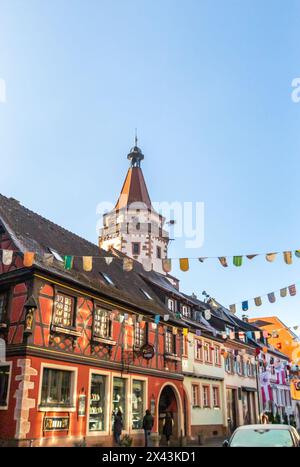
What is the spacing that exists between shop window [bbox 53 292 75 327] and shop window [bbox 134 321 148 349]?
15.9 feet

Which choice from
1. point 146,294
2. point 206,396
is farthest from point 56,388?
point 206,396

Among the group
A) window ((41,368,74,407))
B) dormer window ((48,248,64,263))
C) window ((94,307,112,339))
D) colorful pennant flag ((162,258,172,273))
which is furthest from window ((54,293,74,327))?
colorful pennant flag ((162,258,172,273))

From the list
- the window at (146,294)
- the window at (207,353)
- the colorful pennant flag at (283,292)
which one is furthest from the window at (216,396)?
the colorful pennant flag at (283,292)

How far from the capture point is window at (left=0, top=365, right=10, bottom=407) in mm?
15977

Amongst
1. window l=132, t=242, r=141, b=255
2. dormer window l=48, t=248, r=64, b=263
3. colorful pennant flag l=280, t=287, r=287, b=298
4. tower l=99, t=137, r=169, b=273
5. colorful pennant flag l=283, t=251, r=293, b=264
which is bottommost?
colorful pennant flag l=280, t=287, r=287, b=298

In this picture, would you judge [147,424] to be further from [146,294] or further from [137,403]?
[146,294]

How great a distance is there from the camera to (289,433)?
9.72 meters

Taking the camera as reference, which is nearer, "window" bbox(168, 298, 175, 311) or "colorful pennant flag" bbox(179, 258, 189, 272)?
"colorful pennant flag" bbox(179, 258, 189, 272)

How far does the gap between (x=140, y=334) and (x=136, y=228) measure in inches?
1108

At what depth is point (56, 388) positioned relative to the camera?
1714 centimetres

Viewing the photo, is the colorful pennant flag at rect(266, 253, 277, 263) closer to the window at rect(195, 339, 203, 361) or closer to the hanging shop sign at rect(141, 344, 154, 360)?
the hanging shop sign at rect(141, 344, 154, 360)

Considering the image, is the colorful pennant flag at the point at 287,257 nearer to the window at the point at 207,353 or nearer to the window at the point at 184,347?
the window at the point at 184,347

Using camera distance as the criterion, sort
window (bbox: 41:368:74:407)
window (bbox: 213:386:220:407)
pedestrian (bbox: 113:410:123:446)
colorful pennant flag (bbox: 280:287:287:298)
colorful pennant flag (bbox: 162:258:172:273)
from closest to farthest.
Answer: window (bbox: 41:368:74:407)
colorful pennant flag (bbox: 162:258:172:273)
colorful pennant flag (bbox: 280:287:287:298)
pedestrian (bbox: 113:410:123:446)
window (bbox: 213:386:220:407)
